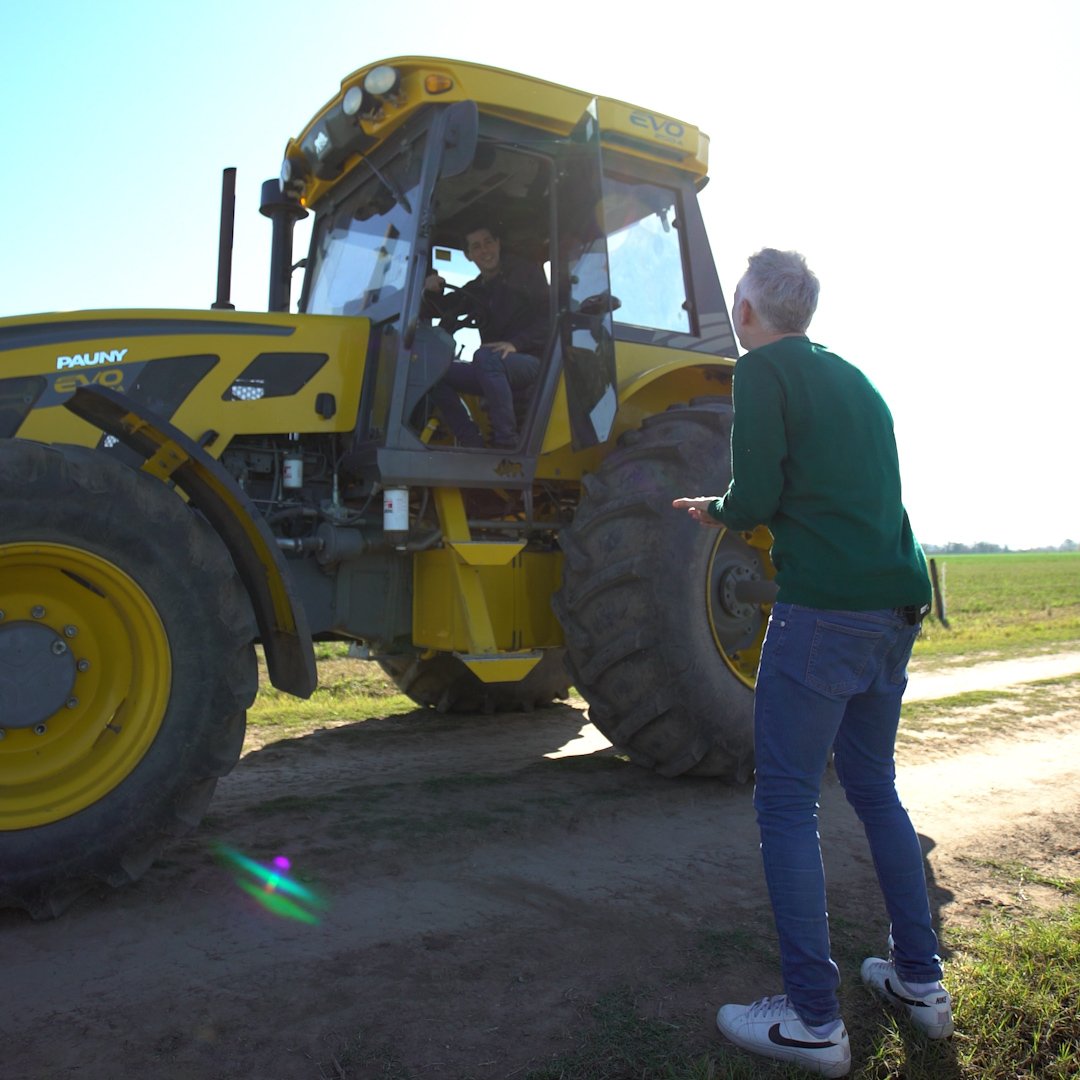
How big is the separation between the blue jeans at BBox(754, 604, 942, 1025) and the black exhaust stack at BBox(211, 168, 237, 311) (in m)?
3.47

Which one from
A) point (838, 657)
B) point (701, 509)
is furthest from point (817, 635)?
point (701, 509)

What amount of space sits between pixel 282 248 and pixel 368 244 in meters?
0.74

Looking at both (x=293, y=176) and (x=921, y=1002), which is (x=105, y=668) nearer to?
(x=921, y=1002)

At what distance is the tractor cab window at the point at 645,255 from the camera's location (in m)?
5.02

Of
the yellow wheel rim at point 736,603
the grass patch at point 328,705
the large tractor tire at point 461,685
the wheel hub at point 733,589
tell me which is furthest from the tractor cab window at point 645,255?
the grass patch at point 328,705

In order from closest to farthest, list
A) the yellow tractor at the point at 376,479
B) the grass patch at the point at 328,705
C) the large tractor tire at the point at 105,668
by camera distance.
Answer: the large tractor tire at the point at 105,668, the yellow tractor at the point at 376,479, the grass patch at the point at 328,705

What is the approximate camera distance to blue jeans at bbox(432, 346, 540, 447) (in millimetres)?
4492

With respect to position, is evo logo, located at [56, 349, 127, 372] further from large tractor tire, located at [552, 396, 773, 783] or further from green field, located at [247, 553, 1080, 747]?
green field, located at [247, 553, 1080, 747]

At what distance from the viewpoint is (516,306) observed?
16.0ft

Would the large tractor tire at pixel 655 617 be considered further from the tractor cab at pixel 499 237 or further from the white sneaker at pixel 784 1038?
the white sneaker at pixel 784 1038

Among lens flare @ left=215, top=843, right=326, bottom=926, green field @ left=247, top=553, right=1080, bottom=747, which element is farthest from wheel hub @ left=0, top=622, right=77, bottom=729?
green field @ left=247, top=553, right=1080, bottom=747

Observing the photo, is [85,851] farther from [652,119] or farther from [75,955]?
[652,119]

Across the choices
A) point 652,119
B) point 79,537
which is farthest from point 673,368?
point 79,537

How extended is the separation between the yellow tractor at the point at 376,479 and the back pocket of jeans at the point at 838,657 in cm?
190
